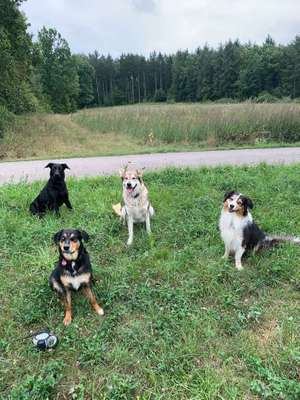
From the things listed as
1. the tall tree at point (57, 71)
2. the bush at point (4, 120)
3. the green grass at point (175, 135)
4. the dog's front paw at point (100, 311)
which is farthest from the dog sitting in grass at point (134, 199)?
the tall tree at point (57, 71)

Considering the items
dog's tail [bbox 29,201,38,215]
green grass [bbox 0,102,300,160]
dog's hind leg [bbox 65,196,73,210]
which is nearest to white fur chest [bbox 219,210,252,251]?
dog's hind leg [bbox 65,196,73,210]

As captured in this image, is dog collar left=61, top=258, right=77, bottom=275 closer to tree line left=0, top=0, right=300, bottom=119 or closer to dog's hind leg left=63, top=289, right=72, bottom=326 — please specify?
dog's hind leg left=63, top=289, right=72, bottom=326

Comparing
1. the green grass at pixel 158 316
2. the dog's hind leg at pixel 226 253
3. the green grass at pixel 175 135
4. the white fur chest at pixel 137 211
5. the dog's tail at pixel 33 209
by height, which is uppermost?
the green grass at pixel 175 135

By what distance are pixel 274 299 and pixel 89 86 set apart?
236ft

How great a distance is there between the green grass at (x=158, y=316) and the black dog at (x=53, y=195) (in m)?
0.25

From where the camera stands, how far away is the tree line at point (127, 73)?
2052 centimetres

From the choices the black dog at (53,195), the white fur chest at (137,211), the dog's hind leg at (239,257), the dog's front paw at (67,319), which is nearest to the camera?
the dog's front paw at (67,319)

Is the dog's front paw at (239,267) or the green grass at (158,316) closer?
the green grass at (158,316)

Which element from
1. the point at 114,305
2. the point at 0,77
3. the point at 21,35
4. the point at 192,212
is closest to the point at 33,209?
the point at 192,212

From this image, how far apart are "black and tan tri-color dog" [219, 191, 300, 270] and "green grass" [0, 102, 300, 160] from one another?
927cm

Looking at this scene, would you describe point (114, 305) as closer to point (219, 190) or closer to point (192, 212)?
point (192, 212)

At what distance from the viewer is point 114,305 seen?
3.57 m

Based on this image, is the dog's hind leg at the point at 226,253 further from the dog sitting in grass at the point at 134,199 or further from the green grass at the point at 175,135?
the green grass at the point at 175,135

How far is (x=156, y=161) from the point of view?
37.2 ft
